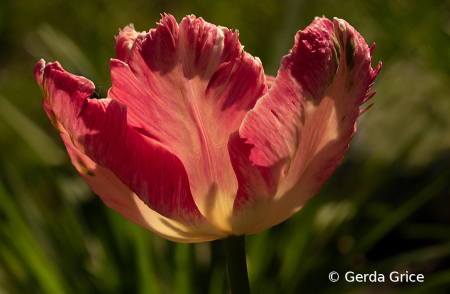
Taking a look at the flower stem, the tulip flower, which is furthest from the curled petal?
the flower stem

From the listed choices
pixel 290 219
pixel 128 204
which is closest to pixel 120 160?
pixel 128 204

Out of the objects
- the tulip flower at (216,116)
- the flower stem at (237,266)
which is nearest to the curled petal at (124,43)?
the tulip flower at (216,116)

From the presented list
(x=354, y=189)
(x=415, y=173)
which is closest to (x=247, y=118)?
(x=354, y=189)

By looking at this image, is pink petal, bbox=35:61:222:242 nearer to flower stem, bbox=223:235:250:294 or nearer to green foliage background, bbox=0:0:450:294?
flower stem, bbox=223:235:250:294

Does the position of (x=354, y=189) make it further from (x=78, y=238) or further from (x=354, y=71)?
(x=354, y=71)

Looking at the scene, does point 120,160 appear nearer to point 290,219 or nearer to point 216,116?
point 216,116

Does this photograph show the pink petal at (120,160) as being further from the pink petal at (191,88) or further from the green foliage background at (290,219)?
the green foliage background at (290,219)
